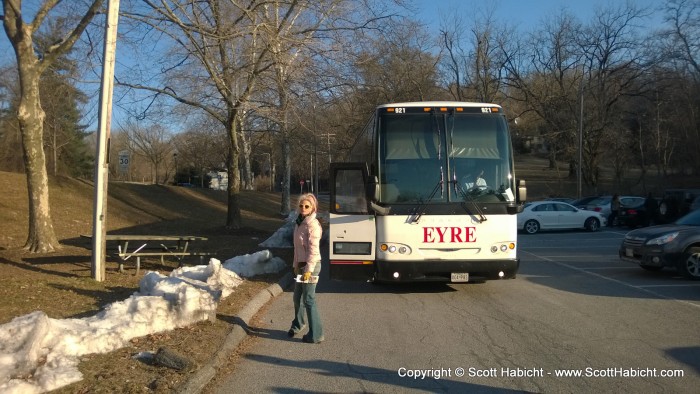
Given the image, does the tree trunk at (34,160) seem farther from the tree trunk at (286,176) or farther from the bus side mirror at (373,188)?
the tree trunk at (286,176)

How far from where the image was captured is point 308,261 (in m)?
6.93

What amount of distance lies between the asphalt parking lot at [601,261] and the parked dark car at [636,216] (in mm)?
2921

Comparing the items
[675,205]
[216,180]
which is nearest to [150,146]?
[216,180]

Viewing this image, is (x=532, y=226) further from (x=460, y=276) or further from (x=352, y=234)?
(x=352, y=234)

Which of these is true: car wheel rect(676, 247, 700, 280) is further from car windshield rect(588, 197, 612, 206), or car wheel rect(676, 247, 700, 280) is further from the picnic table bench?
car windshield rect(588, 197, 612, 206)

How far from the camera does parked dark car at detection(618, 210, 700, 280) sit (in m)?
11.7

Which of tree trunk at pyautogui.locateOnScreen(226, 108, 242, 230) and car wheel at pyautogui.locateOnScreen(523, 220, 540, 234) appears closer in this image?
tree trunk at pyautogui.locateOnScreen(226, 108, 242, 230)

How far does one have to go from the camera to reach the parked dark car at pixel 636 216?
89.8 feet

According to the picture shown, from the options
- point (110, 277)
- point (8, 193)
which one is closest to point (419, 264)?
point (110, 277)

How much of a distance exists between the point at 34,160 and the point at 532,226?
2044 centimetres

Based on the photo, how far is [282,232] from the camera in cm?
1766

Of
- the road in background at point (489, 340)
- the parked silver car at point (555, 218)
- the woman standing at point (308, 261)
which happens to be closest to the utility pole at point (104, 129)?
the road in background at point (489, 340)

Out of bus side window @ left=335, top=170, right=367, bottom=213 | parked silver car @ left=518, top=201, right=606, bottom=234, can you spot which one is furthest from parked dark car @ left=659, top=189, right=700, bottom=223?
bus side window @ left=335, top=170, right=367, bottom=213

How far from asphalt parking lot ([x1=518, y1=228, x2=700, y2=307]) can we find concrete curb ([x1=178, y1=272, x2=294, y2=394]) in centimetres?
609
